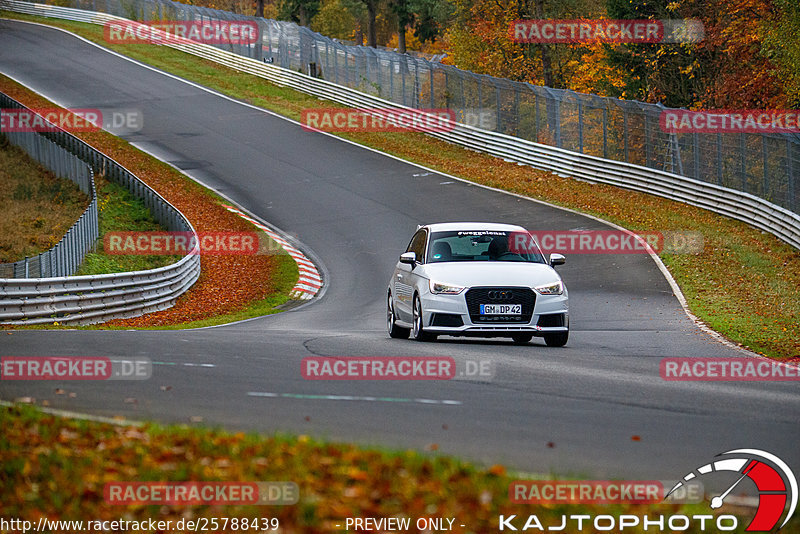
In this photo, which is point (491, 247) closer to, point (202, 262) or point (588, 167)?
point (202, 262)

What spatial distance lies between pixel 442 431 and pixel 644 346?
7.76 meters

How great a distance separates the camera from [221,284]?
27.2 meters

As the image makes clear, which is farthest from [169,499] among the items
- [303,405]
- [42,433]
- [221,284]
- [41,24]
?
[41,24]

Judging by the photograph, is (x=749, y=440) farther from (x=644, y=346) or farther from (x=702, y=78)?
(x=702, y=78)

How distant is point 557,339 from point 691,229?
16437 mm

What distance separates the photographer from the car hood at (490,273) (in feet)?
45.7

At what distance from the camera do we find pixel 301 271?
2758cm

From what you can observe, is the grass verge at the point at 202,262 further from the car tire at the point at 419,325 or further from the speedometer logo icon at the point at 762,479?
the speedometer logo icon at the point at 762,479

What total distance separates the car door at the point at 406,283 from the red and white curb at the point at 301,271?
29.3ft
